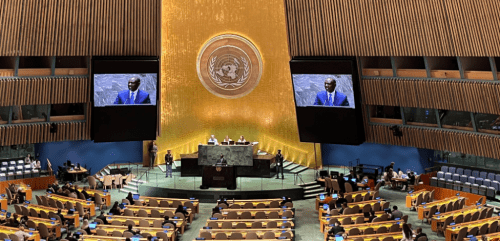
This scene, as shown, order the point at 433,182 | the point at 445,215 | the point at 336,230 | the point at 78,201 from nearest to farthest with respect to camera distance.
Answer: the point at 336,230 < the point at 445,215 < the point at 78,201 < the point at 433,182

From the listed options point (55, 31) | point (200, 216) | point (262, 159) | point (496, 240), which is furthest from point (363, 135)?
point (55, 31)

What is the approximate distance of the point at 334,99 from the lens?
25422mm

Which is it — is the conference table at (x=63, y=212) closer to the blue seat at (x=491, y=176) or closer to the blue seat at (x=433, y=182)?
the blue seat at (x=433, y=182)

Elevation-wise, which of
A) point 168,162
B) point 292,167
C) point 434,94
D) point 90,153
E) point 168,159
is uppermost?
point 434,94

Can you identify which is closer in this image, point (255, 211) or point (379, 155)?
point (255, 211)

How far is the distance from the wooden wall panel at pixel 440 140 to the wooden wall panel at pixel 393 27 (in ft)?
10.5

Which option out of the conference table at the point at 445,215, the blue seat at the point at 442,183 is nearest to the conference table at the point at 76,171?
the blue seat at the point at 442,183

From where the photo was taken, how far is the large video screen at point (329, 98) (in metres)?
25.0

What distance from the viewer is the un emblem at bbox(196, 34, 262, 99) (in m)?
28.6

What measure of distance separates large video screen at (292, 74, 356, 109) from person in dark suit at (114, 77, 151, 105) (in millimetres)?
6070

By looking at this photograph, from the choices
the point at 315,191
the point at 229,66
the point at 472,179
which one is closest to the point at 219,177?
the point at 315,191

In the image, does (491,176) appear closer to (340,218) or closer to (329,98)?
(329,98)

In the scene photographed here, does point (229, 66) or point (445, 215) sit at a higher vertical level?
point (229, 66)

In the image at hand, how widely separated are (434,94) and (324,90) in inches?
163
